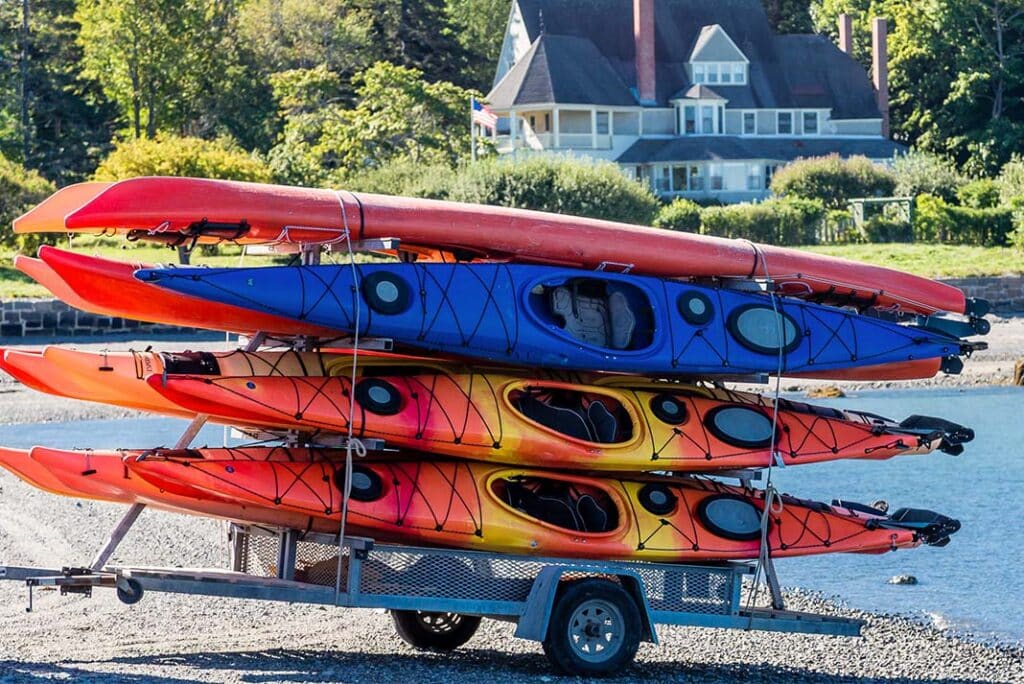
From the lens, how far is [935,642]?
14.3 m

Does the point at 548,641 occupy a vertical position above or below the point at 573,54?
below

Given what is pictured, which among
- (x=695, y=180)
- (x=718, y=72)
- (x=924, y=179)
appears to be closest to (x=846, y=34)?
(x=718, y=72)

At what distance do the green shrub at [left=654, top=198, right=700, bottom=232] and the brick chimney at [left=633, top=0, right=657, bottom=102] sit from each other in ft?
59.3

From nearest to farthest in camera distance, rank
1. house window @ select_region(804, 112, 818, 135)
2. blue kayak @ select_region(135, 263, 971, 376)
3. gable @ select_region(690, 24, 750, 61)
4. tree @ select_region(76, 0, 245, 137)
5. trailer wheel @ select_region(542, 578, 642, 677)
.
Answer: trailer wheel @ select_region(542, 578, 642, 677) → blue kayak @ select_region(135, 263, 971, 376) → tree @ select_region(76, 0, 245, 137) → gable @ select_region(690, 24, 750, 61) → house window @ select_region(804, 112, 818, 135)

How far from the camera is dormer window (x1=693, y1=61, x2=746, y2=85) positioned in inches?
2717

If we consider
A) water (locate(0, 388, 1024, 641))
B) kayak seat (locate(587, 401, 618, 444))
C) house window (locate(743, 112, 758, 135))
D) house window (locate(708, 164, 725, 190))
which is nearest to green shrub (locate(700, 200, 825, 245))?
house window (locate(708, 164, 725, 190))

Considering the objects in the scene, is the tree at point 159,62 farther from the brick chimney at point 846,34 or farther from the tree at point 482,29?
the brick chimney at point 846,34

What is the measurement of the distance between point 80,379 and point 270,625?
110 inches

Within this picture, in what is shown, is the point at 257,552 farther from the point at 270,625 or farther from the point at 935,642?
the point at 935,642

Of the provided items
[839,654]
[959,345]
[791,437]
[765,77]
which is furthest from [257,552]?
[765,77]

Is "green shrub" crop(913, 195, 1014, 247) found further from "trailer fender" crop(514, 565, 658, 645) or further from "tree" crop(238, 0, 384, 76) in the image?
"trailer fender" crop(514, 565, 658, 645)

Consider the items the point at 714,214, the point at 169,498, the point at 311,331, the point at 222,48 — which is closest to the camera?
the point at 169,498

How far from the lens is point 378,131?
53062mm

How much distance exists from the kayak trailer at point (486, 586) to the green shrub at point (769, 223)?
38.8 meters
